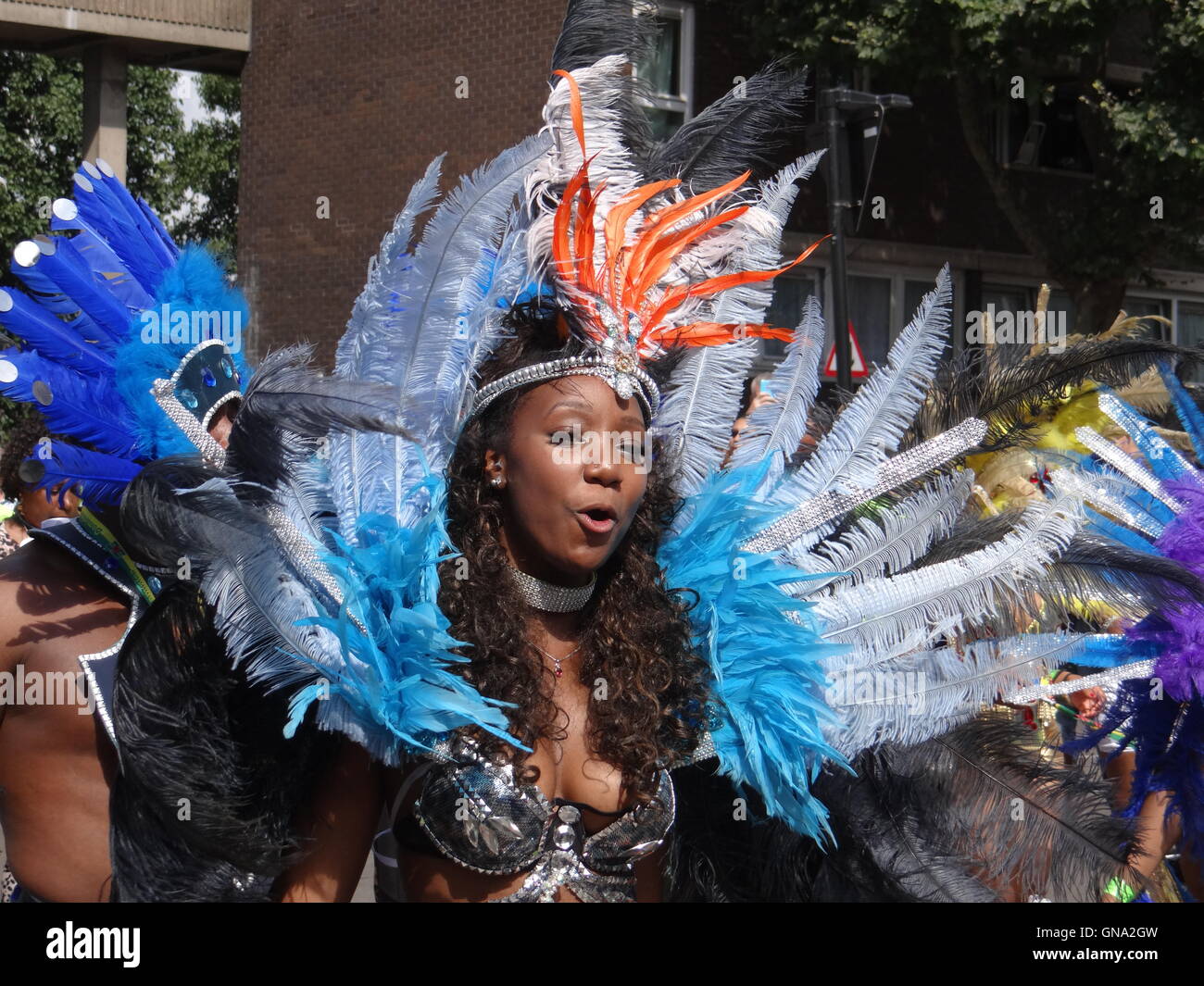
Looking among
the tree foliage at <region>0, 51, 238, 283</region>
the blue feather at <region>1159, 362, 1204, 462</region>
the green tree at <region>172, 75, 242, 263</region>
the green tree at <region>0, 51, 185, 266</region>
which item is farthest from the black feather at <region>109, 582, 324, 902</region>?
the green tree at <region>172, 75, 242, 263</region>

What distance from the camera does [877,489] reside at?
260cm

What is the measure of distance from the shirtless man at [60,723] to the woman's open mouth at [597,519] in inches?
34.2

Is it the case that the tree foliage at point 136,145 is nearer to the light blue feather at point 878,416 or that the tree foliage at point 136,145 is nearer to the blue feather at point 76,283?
the blue feather at point 76,283

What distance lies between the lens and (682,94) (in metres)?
13.4

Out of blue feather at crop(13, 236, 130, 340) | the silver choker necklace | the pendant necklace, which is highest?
blue feather at crop(13, 236, 130, 340)

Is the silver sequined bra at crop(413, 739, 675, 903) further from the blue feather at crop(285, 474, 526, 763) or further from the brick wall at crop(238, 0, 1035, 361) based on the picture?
the brick wall at crop(238, 0, 1035, 361)

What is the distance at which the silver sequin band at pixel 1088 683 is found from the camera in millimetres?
2490

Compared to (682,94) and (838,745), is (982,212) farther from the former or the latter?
(838,745)

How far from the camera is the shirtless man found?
2.81 meters

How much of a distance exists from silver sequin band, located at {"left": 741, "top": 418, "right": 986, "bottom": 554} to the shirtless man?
1.06 meters

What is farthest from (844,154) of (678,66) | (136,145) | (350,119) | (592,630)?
(136,145)

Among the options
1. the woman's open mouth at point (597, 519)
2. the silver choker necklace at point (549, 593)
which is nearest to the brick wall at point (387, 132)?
Result: the silver choker necklace at point (549, 593)

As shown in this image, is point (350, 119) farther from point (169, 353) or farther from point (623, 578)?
point (623, 578)
